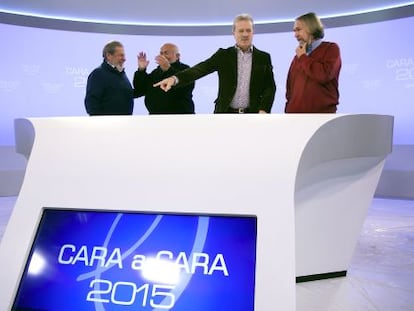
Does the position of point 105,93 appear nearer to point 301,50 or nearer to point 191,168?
point 301,50

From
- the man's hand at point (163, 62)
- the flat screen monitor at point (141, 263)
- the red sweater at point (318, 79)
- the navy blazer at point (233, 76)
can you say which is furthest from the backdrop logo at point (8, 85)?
the flat screen monitor at point (141, 263)

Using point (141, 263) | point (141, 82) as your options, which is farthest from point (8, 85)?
point (141, 263)

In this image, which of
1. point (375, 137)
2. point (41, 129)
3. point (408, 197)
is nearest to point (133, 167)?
point (41, 129)

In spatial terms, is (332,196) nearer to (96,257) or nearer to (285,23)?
(96,257)

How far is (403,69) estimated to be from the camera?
227 inches

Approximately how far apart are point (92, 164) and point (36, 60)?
532 cm

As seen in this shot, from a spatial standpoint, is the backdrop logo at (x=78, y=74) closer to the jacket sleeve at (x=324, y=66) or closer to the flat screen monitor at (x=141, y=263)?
the jacket sleeve at (x=324, y=66)

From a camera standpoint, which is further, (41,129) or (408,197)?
(408,197)

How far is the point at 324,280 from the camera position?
2467mm

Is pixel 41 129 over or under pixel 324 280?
over

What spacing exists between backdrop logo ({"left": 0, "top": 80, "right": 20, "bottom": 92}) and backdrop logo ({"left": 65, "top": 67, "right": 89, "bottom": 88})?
723 millimetres

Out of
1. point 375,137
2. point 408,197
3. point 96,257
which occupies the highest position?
point 408,197

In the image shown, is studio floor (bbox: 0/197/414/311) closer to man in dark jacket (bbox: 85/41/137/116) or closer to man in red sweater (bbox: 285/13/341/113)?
man in red sweater (bbox: 285/13/341/113)

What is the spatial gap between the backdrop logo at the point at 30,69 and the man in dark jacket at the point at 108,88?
3613 mm
